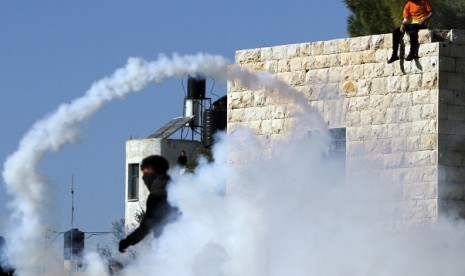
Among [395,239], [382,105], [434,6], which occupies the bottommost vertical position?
[395,239]

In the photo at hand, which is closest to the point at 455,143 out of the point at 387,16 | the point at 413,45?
the point at 413,45

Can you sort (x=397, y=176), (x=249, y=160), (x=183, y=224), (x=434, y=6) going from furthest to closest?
(x=434, y=6) → (x=249, y=160) → (x=397, y=176) → (x=183, y=224)

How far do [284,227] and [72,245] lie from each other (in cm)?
304

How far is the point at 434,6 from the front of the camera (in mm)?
33969

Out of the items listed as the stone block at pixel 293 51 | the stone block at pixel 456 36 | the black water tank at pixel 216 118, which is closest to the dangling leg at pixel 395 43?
the stone block at pixel 456 36

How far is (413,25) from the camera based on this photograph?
28.2 m

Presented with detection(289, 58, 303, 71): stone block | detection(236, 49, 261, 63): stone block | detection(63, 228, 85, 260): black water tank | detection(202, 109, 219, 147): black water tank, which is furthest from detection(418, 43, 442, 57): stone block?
detection(63, 228, 85, 260): black water tank

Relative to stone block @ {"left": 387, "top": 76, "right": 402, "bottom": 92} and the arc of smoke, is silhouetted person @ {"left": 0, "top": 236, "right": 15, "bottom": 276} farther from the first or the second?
stone block @ {"left": 387, "top": 76, "right": 402, "bottom": 92}

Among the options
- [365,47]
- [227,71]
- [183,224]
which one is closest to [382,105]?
[365,47]

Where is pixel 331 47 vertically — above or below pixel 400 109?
above

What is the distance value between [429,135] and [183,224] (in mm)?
5481

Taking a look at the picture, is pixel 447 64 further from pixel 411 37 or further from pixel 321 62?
pixel 321 62

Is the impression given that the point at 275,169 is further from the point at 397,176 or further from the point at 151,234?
the point at 151,234

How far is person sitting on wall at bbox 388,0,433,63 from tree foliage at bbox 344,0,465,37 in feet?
16.5
